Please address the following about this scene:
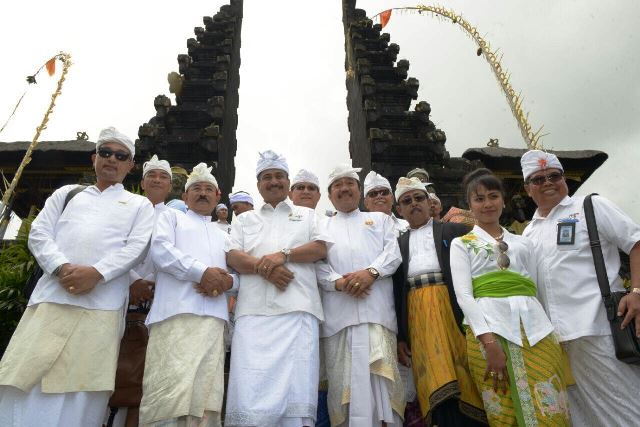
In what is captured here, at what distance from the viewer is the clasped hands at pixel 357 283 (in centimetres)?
316

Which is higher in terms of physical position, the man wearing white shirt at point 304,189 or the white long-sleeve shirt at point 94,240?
the man wearing white shirt at point 304,189

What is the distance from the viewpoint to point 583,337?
282cm

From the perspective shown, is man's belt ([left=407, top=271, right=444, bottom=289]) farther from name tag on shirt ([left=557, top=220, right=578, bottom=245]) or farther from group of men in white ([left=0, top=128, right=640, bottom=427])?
name tag on shirt ([left=557, top=220, right=578, bottom=245])

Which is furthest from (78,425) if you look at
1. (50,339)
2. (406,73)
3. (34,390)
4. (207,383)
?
(406,73)

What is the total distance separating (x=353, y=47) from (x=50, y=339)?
934 cm

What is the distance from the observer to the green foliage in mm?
4297

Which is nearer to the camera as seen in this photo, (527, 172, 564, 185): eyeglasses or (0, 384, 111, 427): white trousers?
(0, 384, 111, 427): white trousers

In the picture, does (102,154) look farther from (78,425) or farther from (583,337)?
(583,337)

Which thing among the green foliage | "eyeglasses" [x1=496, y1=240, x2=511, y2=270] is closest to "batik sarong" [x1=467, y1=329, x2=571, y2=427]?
"eyeglasses" [x1=496, y1=240, x2=511, y2=270]

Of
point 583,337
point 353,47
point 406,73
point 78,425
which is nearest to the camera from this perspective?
point 78,425

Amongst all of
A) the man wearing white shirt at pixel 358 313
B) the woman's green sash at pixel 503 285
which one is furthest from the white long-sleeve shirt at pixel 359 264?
the woman's green sash at pixel 503 285

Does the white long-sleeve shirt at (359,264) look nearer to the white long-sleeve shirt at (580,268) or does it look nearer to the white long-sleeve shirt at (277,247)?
the white long-sleeve shirt at (277,247)

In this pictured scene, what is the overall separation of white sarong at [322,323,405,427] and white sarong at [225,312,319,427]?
8.0 inches

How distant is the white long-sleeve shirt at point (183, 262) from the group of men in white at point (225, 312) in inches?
0.4
